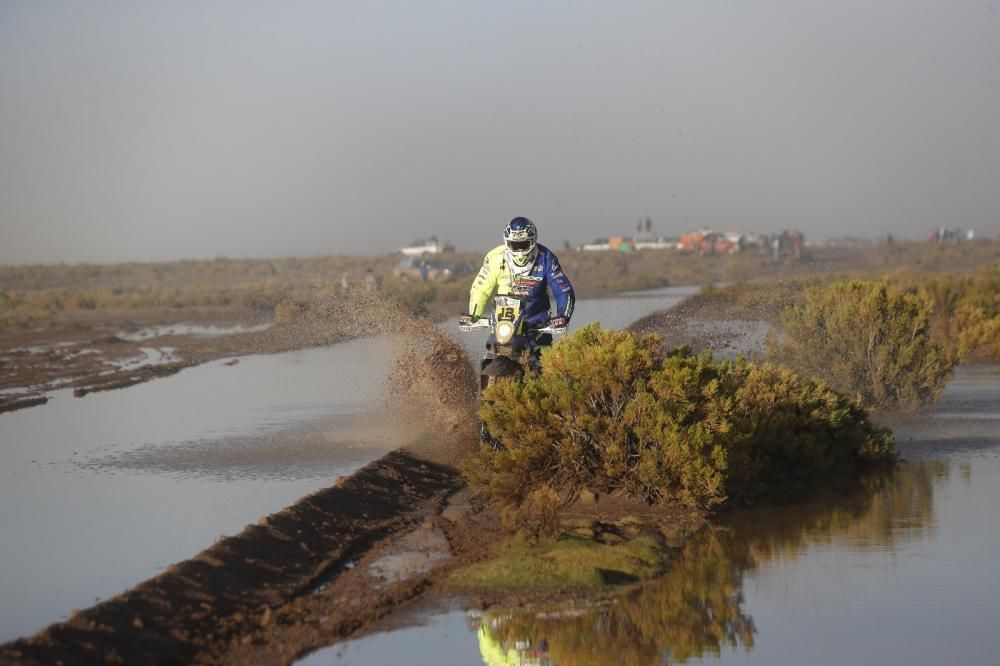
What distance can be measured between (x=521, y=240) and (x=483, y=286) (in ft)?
2.60

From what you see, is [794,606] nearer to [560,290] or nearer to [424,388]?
[560,290]

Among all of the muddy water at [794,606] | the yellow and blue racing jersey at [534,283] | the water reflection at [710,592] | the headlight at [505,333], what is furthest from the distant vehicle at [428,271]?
the muddy water at [794,606]

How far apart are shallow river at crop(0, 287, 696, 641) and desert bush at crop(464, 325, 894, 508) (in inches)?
95.1

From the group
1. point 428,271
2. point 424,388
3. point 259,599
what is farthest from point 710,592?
point 428,271

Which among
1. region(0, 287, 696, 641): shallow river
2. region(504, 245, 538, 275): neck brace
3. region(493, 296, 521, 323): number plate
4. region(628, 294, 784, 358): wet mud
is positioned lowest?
region(0, 287, 696, 641): shallow river

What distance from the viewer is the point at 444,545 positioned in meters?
11.4

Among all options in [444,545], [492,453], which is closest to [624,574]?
[444,545]

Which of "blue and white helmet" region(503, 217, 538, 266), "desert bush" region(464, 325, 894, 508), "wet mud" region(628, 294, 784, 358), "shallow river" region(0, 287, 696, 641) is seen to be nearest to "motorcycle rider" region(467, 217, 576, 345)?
"blue and white helmet" region(503, 217, 538, 266)

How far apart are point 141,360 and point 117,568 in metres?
23.6

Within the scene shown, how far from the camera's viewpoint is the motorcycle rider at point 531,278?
13.9m

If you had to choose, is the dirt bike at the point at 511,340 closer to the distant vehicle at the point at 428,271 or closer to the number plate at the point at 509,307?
the number plate at the point at 509,307

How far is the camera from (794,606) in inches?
374

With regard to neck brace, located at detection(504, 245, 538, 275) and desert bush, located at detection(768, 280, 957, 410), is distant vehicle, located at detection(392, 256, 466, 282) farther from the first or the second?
neck brace, located at detection(504, 245, 538, 275)

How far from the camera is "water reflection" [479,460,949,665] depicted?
336 inches
